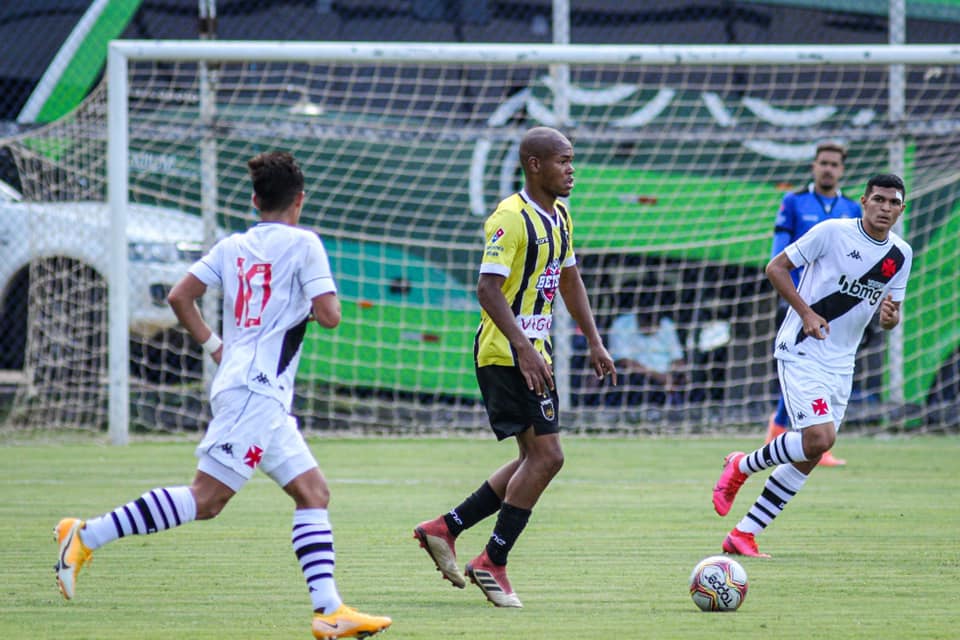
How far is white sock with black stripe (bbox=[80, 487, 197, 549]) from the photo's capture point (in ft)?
15.9

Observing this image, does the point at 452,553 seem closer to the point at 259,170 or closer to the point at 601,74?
the point at 259,170

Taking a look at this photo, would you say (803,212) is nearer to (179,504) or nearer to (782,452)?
(782,452)

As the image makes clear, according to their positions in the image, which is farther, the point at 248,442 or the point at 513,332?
the point at 513,332

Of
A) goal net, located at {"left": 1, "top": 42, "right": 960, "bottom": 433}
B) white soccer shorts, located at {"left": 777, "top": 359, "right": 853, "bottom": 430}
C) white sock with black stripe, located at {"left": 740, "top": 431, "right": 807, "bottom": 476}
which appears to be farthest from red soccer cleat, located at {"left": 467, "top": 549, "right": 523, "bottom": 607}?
goal net, located at {"left": 1, "top": 42, "right": 960, "bottom": 433}

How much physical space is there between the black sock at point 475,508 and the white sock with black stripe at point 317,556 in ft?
3.57

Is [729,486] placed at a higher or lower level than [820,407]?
lower

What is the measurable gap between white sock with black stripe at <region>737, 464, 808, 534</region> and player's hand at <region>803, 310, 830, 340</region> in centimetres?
68

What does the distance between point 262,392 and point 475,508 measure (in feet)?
4.50

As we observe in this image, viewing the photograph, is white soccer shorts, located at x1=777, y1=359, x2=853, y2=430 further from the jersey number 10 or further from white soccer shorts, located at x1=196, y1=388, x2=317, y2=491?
the jersey number 10

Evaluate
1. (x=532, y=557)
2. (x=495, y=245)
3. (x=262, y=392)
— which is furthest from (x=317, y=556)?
(x=532, y=557)

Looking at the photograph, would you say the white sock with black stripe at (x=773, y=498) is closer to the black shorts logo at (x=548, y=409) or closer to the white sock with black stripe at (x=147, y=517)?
the black shorts logo at (x=548, y=409)

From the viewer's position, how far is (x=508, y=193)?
14328 mm

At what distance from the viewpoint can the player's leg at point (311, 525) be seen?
4.54m

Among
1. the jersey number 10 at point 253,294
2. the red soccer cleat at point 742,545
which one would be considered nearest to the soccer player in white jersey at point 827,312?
the red soccer cleat at point 742,545
